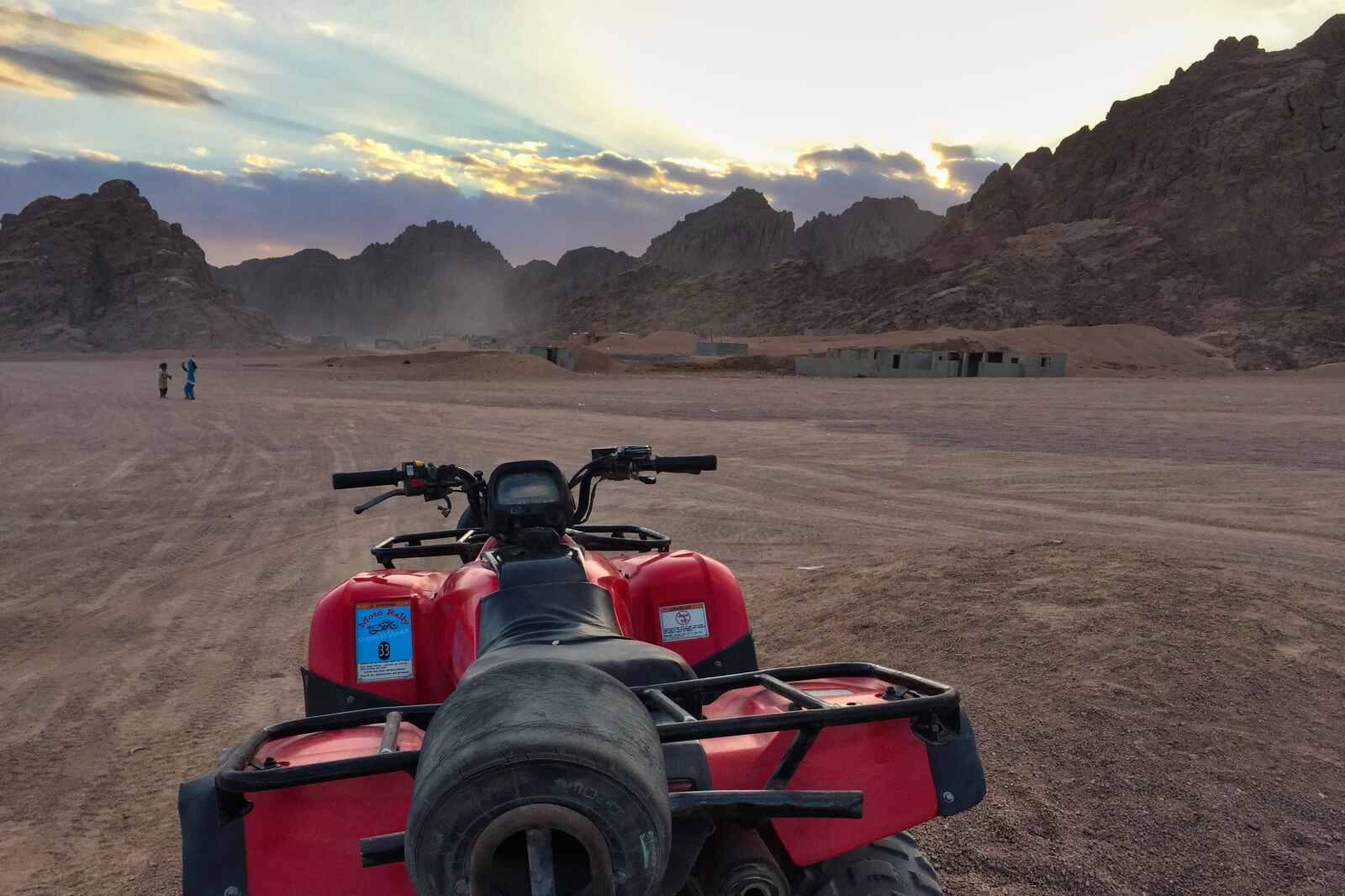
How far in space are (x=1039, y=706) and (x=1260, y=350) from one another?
246ft

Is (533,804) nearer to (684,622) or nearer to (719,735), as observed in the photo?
(719,735)

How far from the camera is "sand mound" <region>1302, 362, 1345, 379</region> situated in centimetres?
5078

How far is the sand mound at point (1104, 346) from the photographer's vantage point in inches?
2368

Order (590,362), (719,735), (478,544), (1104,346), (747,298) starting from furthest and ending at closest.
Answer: (747,298) → (1104,346) → (590,362) → (478,544) → (719,735)

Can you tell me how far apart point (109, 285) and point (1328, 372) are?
136933 millimetres

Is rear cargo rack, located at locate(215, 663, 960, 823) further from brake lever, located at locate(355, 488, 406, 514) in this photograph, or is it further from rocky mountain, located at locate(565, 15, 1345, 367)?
rocky mountain, located at locate(565, 15, 1345, 367)

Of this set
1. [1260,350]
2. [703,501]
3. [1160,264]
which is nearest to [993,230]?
[1160,264]

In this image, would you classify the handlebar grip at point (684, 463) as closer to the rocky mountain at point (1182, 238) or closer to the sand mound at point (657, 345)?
the rocky mountain at point (1182, 238)

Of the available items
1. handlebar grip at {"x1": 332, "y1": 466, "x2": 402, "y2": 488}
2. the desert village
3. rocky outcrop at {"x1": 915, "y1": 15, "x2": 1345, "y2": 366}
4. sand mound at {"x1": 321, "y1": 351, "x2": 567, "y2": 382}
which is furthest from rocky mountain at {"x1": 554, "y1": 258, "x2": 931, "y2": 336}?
handlebar grip at {"x1": 332, "y1": 466, "x2": 402, "y2": 488}

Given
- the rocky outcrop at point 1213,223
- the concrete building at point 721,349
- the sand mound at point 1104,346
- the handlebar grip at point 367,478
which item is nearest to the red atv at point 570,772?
the handlebar grip at point 367,478

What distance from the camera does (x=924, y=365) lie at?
52250mm

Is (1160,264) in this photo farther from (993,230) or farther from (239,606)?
(239,606)

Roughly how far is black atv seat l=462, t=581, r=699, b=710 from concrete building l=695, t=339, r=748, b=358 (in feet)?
236

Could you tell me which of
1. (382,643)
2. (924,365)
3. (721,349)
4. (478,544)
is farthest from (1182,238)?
(382,643)
